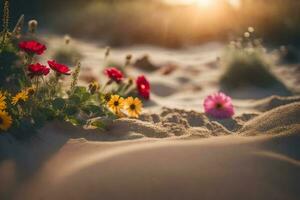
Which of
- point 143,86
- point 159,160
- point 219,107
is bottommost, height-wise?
point 159,160

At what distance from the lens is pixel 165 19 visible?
11031 millimetres

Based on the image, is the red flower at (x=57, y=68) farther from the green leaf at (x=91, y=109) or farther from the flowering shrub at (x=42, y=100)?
the green leaf at (x=91, y=109)

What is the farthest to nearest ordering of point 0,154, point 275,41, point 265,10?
1. point 265,10
2. point 275,41
3. point 0,154

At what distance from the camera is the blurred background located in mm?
9711

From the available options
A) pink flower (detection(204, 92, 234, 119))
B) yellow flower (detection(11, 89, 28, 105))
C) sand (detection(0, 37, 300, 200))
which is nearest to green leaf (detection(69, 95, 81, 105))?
sand (detection(0, 37, 300, 200))

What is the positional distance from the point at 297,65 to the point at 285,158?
4.36 meters

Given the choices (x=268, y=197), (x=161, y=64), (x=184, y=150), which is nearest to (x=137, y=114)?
(x=184, y=150)

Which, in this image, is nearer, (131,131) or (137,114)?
(131,131)

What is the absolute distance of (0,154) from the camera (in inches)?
124

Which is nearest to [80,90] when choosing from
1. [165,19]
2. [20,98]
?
[20,98]

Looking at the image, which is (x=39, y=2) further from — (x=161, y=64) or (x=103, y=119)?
(x=103, y=119)

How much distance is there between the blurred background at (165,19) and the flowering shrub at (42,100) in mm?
5390

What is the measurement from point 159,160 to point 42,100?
118 centimetres

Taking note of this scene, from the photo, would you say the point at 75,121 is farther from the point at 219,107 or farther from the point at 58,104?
the point at 219,107
